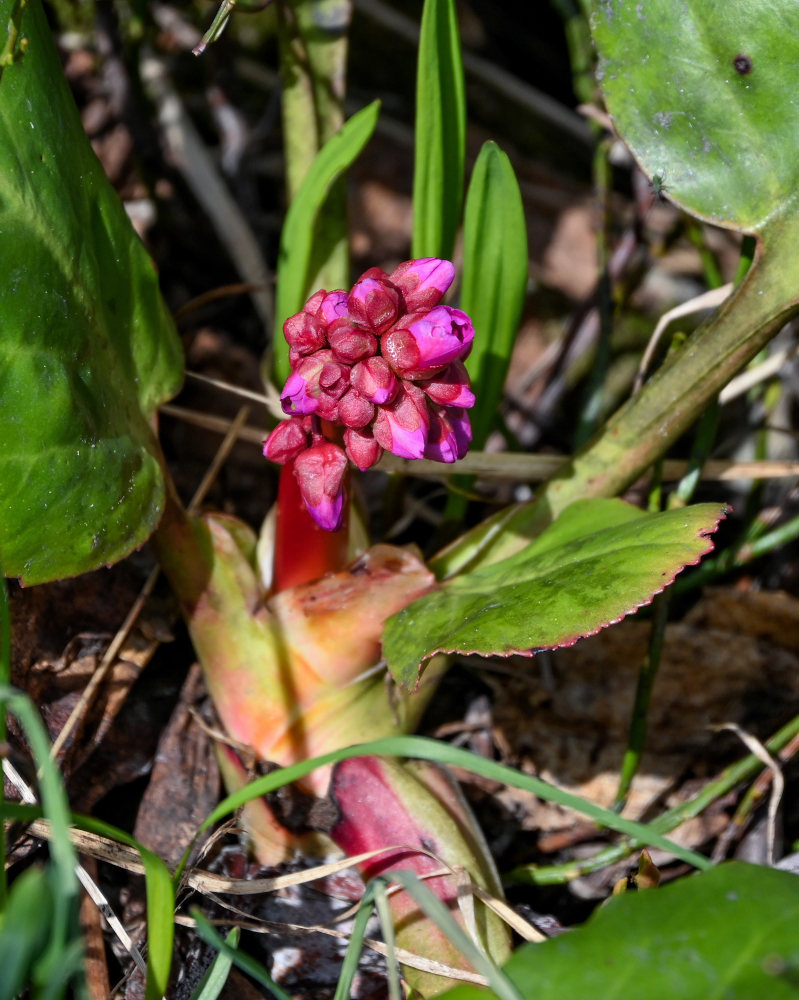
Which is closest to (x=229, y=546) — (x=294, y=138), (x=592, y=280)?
(x=294, y=138)

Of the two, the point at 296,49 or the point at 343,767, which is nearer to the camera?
the point at 343,767

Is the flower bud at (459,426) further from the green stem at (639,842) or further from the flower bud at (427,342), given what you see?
the green stem at (639,842)

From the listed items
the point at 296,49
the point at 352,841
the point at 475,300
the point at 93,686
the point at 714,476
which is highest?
the point at 296,49

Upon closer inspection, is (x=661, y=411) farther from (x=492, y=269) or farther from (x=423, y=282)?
(x=423, y=282)

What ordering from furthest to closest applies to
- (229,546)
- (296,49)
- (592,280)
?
(592,280) < (296,49) < (229,546)

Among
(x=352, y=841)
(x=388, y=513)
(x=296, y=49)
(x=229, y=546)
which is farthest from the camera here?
(x=388, y=513)

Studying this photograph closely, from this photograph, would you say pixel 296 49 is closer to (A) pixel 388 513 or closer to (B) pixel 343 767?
(A) pixel 388 513

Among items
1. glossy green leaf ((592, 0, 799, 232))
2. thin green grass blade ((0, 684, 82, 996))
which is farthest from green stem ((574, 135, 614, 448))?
thin green grass blade ((0, 684, 82, 996))

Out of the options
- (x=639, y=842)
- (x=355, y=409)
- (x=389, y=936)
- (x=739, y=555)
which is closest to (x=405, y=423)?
(x=355, y=409)

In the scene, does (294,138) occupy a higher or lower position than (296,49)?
lower
